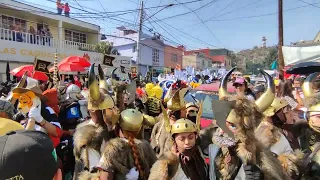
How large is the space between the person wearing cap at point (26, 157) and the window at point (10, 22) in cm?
1864

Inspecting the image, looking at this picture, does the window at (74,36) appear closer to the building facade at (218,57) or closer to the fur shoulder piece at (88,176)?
the fur shoulder piece at (88,176)

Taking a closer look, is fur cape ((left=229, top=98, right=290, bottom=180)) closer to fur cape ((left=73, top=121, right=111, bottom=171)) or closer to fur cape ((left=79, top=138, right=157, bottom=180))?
fur cape ((left=79, top=138, right=157, bottom=180))

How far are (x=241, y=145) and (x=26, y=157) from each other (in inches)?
62.5

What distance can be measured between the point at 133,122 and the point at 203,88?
4.15 metres

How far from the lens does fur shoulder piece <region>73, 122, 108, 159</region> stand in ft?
9.46

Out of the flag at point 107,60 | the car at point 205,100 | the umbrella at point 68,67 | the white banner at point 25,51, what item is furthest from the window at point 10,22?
the car at point 205,100

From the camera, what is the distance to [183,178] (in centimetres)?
250

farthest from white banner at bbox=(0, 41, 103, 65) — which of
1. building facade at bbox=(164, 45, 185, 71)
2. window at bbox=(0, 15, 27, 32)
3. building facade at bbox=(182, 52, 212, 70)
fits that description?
building facade at bbox=(182, 52, 212, 70)

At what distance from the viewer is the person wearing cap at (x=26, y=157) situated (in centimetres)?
107

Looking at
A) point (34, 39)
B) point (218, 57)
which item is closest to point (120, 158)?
point (34, 39)

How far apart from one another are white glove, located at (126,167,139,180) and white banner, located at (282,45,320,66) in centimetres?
606

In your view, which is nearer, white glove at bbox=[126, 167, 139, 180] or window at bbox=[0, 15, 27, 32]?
white glove at bbox=[126, 167, 139, 180]

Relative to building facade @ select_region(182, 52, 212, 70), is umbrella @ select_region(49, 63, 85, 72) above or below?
below

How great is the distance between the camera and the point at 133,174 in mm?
2574
